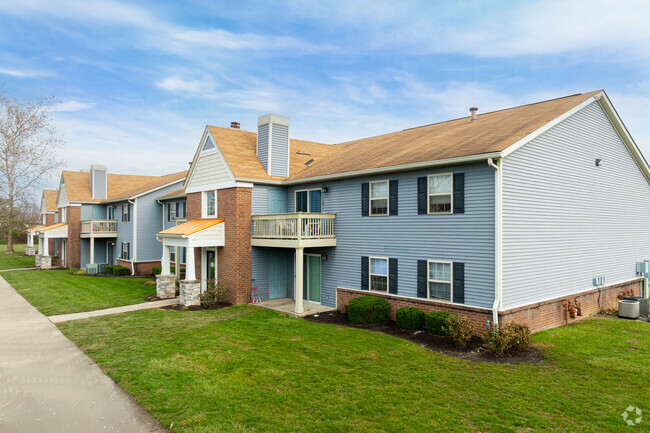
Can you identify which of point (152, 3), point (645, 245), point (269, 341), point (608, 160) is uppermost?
point (152, 3)

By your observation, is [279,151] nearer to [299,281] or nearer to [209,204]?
[209,204]

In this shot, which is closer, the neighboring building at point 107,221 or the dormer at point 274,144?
the dormer at point 274,144

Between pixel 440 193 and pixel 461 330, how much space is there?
4314 mm

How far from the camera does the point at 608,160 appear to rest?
16297mm

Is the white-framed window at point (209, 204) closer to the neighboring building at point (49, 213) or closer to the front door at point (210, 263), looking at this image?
the front door at point (210, 263)

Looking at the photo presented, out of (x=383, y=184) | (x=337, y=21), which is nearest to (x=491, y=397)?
(x=383, y=184)

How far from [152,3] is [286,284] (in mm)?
13096

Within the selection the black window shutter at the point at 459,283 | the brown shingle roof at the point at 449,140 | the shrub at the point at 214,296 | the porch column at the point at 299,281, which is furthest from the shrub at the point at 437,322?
the shrub at the point at 214,296

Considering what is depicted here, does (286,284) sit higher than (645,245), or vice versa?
(645,245)

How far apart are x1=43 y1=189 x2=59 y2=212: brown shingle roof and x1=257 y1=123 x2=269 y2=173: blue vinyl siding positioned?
34.2 meters

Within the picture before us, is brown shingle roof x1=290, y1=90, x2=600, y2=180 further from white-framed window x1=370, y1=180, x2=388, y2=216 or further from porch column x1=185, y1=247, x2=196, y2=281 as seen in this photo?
porch column x1=185, y1=247, x2=196, y2=281

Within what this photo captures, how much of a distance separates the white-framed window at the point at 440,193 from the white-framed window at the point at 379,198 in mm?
1905

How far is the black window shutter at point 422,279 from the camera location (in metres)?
13.1

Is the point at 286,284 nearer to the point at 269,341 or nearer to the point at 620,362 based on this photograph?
the point at 269,341
